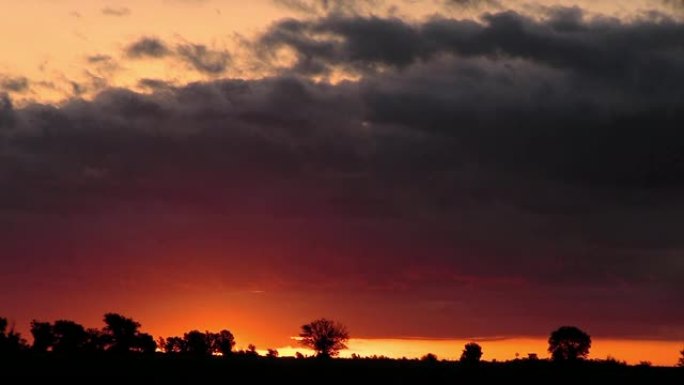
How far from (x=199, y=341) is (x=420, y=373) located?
398 ft

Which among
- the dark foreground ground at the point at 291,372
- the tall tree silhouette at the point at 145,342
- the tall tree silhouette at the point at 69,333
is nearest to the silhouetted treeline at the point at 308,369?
the dark foreground ground at the point at 291,372

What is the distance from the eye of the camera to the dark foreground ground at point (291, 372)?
61.3 metres

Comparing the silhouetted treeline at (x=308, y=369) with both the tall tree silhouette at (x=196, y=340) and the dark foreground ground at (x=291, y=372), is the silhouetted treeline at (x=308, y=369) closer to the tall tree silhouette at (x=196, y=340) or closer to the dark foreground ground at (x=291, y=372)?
the dark foreground ground at (x=291, y=372)

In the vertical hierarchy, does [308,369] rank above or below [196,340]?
below

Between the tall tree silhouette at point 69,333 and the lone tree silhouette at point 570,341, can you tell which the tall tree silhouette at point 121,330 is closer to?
the tall tree silhouette at point 69,333

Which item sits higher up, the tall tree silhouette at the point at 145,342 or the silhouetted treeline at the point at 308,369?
the tall tree silhouette at the point at 145,342

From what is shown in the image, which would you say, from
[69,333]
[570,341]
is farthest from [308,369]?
[570,341]

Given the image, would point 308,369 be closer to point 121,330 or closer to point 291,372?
point 291,372

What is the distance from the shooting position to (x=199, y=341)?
609ft

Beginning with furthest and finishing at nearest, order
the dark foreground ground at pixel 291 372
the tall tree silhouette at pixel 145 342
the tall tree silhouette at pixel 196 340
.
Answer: the tall tree silhouette at pixel 196 340
the tall tree silhouette at pixel 145 342
the dark foreground ground at pixel 291 372

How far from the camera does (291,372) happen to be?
2633 inches

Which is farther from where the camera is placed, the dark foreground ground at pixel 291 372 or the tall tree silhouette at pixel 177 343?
the tall tree silhouette at pixel 177 343

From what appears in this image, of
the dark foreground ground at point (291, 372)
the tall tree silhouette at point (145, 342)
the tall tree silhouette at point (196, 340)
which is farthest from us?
the tall tree silhouette at point (196, 340)

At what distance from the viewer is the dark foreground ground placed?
201 ft
